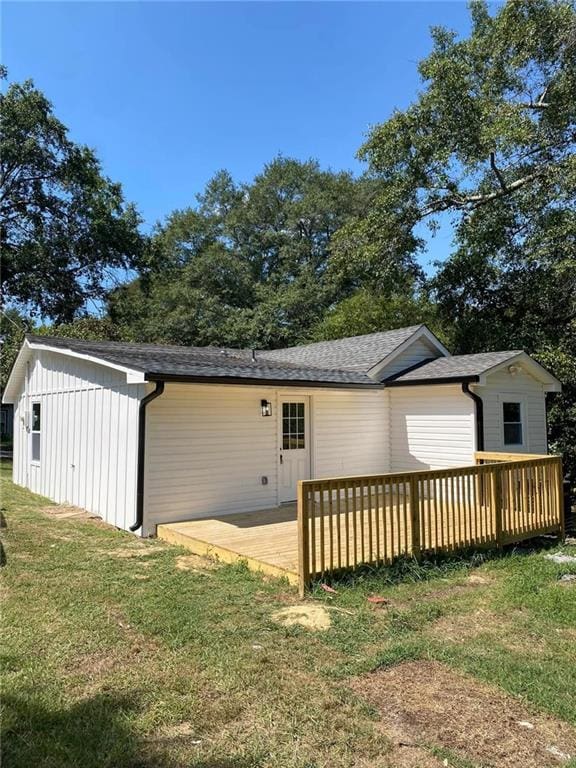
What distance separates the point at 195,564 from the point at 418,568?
274 centimetres

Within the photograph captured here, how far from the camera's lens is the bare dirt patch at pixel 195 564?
20.3 feet

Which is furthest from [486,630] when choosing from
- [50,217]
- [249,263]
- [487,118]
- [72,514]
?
[249,263]

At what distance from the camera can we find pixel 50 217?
2214 centimetres

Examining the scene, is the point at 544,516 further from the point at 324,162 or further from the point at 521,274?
the point at 324,162

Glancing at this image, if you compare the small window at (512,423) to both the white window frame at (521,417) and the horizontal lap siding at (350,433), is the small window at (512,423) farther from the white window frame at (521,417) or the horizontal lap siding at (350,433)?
the horizontal lap siding at (350,433)

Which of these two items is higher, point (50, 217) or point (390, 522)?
point (50, 217)

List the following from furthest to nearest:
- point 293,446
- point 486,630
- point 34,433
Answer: point 34,433 < point 293,446 < point 486,630

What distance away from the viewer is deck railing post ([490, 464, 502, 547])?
707 centimetres

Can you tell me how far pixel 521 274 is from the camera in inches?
618

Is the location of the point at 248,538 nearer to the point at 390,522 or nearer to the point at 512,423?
the point at 390,522

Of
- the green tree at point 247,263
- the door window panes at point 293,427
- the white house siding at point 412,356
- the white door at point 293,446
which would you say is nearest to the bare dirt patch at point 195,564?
the white door at point 293,446

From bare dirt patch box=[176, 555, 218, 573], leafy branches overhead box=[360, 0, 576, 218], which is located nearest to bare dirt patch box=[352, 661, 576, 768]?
bare dirt patch box=[176, 555, 218, 573]

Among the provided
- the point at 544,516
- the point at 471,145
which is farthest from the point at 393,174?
the point at 544,516

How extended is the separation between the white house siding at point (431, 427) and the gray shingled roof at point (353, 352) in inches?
40.9
